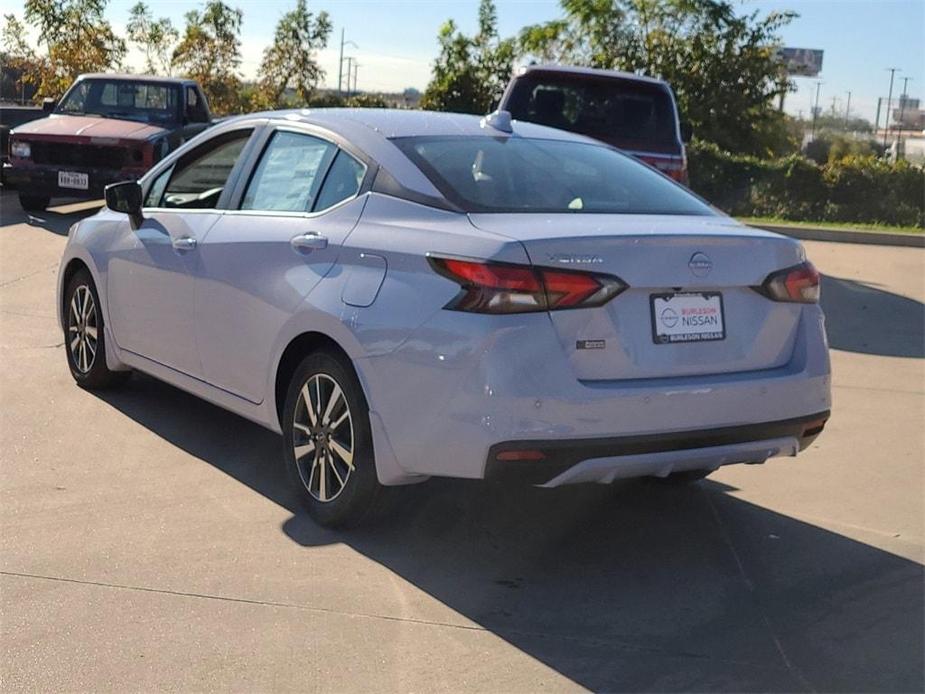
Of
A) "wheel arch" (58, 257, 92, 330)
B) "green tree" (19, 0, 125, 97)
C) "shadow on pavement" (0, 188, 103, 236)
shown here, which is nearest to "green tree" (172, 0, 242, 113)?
"green tree" (19, 0, 125, 97)

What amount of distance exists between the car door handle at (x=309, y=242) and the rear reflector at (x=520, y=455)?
1.23 m

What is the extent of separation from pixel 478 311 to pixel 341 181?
1.22 m

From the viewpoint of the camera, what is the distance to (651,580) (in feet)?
15.3

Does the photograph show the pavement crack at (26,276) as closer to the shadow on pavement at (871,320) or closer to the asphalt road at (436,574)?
the asphalt road at (436,574)

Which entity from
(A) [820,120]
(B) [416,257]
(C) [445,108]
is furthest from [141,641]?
(A) [820,120]

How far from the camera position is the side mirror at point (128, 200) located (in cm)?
643

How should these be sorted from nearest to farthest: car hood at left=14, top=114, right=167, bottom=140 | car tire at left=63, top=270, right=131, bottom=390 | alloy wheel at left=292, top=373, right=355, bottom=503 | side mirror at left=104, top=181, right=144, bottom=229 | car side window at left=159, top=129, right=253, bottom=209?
alloy wheel at left=292, top=373, right=355, bottom=503, car side window at left=159, top=129, right=253, bottom=209, side mirror at left=104, top=181, right=144, bottom=229, car tire at left=63, top=270, right=131, bottom=390, car hood at left=14, top=114, right=167, bottom=140

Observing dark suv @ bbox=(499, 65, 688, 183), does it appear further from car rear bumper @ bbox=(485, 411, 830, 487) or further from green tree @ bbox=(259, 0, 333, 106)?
green tree @ bbox=(259, 0, 333, 106)

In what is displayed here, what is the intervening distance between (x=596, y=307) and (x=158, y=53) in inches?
1103

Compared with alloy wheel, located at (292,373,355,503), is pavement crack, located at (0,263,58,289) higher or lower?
lower

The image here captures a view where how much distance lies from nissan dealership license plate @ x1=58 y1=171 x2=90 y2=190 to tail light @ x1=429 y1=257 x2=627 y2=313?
36.4 ft

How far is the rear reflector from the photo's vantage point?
14.1 ft

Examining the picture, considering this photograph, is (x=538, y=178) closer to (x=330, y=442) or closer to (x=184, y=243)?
(x=330, y=442)

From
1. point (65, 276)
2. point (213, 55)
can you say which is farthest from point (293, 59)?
point (65, 276)
